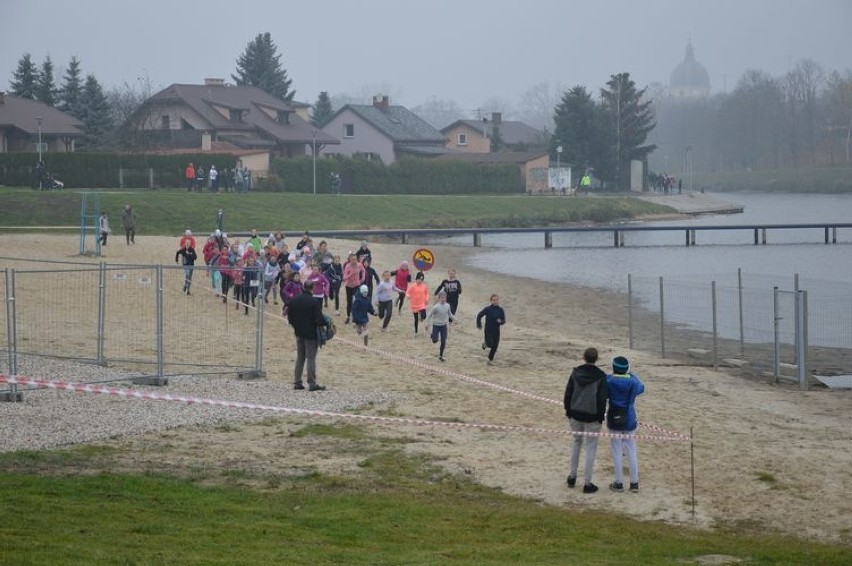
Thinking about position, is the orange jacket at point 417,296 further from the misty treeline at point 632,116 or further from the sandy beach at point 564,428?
the misty treeline at point 632,116

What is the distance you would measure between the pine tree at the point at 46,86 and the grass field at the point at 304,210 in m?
29.5

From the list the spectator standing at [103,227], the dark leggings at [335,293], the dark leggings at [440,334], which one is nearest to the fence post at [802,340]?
the dark leggings at [440,334]

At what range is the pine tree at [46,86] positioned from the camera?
96.2 metres

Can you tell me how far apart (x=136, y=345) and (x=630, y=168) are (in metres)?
100

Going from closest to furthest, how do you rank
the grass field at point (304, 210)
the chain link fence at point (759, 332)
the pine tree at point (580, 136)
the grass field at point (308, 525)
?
the grass field at point (308, 525) → the chain link fence at point (759, 332) → the grass field at point (304, 210) → the pine tree at point (580, 136)

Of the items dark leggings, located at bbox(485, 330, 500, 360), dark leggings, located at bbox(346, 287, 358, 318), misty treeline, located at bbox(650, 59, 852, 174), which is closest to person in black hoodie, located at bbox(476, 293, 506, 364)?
dark leggings, located at bbox(485, 330, 500, 360)

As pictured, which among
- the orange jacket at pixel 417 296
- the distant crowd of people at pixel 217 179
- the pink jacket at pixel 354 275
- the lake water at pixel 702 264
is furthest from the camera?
the distant crowd of people at pixel 217 179

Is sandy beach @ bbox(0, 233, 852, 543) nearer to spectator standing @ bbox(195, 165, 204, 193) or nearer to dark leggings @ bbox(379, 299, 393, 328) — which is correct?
dark leggings @ bbox(379, 299, 393, 328)

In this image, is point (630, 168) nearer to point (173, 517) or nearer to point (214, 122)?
point (214, 122)

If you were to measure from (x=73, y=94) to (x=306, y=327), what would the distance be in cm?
7938

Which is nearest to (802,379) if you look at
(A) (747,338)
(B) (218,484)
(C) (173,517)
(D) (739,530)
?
(A) (747,338)

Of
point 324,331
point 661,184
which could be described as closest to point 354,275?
point 324,331

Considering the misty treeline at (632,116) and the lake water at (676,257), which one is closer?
the lake water at (676,257)

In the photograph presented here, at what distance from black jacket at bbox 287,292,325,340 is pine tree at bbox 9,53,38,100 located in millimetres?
82673
